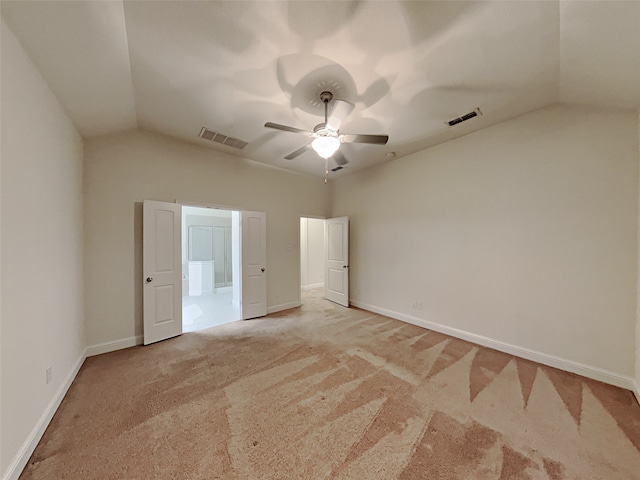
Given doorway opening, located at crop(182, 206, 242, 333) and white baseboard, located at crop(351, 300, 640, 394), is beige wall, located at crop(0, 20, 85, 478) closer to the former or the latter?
doorway opening, located at crop(182, 206, 242, 333)

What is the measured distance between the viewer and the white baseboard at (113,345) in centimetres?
283

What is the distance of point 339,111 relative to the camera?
101 inches

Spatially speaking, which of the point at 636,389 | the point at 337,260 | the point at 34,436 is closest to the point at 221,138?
the point at 337,260

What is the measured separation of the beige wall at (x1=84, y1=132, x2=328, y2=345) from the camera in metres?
2.87

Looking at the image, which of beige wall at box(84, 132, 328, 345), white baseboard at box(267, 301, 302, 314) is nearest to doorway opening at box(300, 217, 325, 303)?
A: white baseboard at box(267, 301, 302, 314)

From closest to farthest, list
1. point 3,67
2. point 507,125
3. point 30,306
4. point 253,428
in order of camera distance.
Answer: point 3,67 → point 30,306 → point 253,428 → point 507,125

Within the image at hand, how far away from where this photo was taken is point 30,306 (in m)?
1.60

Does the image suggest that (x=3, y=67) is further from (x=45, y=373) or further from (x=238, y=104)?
(x=45, y=373)

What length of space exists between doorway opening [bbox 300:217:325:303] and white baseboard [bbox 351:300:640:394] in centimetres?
349

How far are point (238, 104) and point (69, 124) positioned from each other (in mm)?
1772

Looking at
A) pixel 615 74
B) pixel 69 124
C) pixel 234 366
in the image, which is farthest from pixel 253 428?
pixel 615 74

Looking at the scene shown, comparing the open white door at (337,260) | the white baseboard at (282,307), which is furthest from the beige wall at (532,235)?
the white baseboard at (282,307)

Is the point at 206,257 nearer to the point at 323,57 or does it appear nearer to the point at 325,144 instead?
the point at 325,144

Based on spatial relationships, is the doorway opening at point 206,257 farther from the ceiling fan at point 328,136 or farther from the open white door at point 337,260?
the ceiling fan at point 328,136
